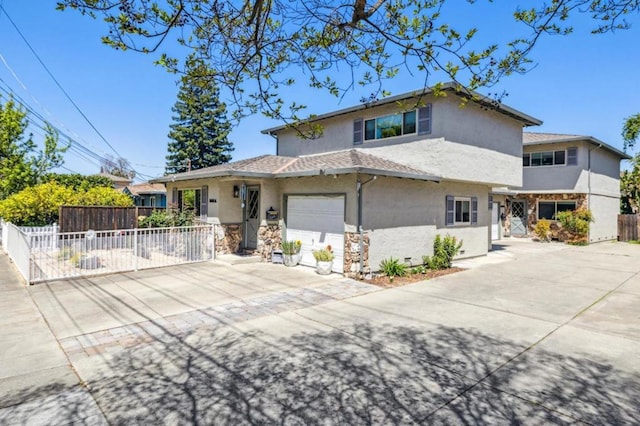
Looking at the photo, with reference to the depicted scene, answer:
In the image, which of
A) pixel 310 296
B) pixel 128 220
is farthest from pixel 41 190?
pixel 310 296

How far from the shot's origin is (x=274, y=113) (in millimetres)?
5297

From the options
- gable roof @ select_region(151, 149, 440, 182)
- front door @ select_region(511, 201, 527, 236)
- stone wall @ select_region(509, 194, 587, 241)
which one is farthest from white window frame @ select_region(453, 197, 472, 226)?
front door @ select_region(511, 201, 527, 236)

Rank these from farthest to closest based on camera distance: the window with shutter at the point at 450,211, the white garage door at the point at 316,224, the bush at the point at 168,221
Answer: the window with shutter at the point at 450,211, the bush at the point at 168,221, the white garage door at the point at 316,224

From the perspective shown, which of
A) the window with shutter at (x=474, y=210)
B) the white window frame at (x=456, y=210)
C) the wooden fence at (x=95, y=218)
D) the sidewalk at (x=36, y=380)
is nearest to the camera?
the sidewalk at (x=36, y=380)

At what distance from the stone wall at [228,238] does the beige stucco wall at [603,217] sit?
66.0 ft

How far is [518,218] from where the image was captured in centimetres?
2408

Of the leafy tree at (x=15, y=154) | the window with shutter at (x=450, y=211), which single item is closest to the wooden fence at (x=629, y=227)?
the window with shutter at (x=450, y=211)

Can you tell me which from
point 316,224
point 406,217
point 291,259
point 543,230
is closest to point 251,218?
point 291,259

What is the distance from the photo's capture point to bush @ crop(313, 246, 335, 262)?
10.6m

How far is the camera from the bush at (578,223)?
20.1m

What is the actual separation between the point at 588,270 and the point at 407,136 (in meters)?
7.70

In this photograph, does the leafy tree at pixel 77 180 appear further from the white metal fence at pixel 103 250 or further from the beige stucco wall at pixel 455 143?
the beige stucco wall at pixel 455 143

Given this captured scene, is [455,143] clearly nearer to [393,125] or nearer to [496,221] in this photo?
[393,125]

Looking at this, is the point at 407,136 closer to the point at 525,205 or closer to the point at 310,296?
the point at 310,296
